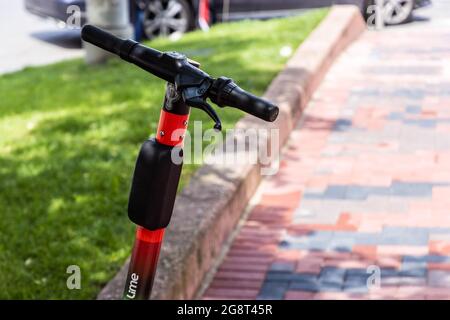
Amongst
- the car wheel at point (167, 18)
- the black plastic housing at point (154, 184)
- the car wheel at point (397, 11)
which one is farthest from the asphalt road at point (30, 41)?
the black plastic housing at point (154, 184)

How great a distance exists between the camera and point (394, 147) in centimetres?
686

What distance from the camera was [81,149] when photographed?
262 inches

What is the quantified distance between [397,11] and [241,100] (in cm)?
1015

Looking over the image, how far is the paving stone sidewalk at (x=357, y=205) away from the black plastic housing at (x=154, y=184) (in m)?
2.59

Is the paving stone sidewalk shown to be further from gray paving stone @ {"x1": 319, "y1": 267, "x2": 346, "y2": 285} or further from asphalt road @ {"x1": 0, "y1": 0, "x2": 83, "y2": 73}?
asphalt road @ {"x1": 0, "y1": 0, "x2": 83, "y2": 73}

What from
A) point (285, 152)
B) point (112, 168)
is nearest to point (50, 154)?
point (112, 168)

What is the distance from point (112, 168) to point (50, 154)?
64 centimetres

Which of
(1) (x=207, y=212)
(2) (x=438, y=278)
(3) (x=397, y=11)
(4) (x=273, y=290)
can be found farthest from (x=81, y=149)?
(3) (x=397, y=11)

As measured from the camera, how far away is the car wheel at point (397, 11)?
38.4 feet

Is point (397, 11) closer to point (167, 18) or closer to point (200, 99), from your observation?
point (167, 18)

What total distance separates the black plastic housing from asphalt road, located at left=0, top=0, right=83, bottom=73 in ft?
30.0

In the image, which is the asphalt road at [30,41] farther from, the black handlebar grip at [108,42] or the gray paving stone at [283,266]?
the black handlebar grip at [108,42]
